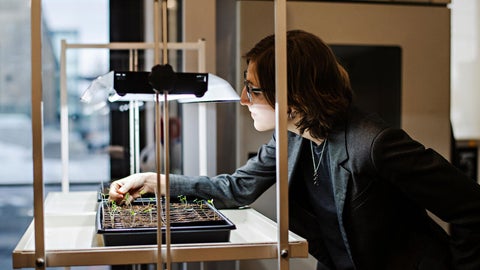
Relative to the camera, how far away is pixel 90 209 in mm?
1386

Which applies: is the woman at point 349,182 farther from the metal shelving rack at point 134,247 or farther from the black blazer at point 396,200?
the metal shelving rack at point 134,247

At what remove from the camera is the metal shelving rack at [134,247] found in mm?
879

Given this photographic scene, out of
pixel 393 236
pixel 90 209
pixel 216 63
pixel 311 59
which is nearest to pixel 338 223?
pixel 393 236

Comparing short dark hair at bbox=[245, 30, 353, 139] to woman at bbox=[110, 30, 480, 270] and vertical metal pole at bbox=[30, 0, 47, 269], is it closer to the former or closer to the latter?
woman at bbox=[110, 30, 480, 270]

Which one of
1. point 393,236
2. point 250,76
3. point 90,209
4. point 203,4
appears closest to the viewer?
point 250,76

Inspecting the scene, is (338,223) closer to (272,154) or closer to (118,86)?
(272,154)

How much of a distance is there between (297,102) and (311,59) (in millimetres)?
88

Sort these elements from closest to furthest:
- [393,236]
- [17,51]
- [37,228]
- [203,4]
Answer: [37,228], [393,236], [203,4], [17,51]

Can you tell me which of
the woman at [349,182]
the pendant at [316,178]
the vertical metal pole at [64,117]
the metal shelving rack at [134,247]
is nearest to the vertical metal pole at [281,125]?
the metal shelving rack at [134,247]

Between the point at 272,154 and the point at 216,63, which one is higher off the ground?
the point at 216,63

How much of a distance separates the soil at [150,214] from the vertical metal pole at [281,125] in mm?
127

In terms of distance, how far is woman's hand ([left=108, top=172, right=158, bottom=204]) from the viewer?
1309 mm

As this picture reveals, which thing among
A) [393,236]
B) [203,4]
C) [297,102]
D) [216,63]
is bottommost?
[393,236]

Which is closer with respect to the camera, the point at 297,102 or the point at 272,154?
the point at 297,102
